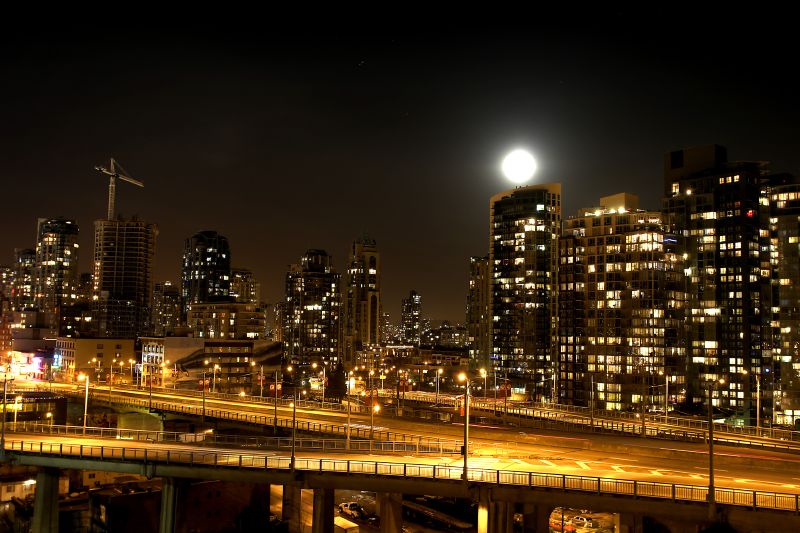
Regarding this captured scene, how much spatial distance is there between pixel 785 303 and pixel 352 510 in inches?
4822

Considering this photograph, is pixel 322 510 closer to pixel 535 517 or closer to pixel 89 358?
pixel 535 517

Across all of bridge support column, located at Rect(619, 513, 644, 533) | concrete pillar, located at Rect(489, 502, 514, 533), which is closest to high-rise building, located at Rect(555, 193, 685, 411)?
bridge support column, located at Rect(619, 513, 644, 533)

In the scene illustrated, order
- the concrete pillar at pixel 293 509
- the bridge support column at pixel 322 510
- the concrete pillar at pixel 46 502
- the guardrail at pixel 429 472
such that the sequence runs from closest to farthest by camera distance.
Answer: the guardrail at pixel 429 472, the bridge support column at pixel 322 510, the concrete pillar at pixel 46 502, the concrete pillar at pixel 293 509

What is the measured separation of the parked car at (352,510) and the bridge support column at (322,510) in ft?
78.7

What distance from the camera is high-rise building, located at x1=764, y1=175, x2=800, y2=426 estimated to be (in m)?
156

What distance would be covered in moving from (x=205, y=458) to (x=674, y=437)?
44.5 meters

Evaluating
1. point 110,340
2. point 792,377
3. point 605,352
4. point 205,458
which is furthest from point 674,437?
point 110,340

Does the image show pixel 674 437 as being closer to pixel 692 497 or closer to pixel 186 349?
pixel 692 497

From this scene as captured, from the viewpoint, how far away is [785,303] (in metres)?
161

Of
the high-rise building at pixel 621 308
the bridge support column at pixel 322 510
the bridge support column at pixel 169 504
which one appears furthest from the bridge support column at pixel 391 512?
the high-rise building at pixel 621 308

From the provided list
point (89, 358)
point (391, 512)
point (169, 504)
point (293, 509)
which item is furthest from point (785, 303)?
point (89, 358)

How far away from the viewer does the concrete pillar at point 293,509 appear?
78.7 meters

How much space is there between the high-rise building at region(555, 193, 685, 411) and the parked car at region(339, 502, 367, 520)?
84939mm

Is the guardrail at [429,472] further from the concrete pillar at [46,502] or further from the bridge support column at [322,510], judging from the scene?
the bridge support column at [322,510]
